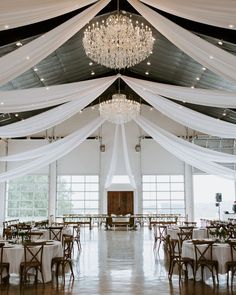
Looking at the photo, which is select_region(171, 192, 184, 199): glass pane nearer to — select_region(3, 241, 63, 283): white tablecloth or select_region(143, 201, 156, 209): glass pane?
select_region(143, 201, 156, 209): glass pane

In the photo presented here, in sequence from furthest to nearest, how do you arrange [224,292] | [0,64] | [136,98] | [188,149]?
[136,98]
[188,149]
[224,292]
[0,64]

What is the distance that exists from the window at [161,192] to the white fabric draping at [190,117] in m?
11.6

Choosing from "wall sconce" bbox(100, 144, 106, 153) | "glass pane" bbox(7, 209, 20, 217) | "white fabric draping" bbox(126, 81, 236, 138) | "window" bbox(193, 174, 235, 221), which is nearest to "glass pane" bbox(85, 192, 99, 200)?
"wall sconce" bbox(100, 144, 106, 153)

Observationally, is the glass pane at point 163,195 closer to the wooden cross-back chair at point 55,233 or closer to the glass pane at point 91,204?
the glass pane at point 91,204

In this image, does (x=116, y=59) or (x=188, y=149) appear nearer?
(x=116, y=59)

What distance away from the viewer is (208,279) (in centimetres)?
655

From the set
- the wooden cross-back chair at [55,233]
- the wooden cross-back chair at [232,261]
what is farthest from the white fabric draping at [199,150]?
the wooden cross-back chair at [55,233]

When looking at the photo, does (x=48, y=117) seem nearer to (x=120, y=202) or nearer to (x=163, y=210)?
(x=120, y=202)

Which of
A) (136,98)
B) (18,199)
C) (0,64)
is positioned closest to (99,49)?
(0,64)

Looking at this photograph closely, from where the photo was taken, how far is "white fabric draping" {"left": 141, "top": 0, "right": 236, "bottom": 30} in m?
4.03

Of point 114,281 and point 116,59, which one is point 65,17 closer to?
point 116,59

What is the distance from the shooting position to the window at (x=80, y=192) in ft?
63.3

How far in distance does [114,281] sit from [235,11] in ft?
15.4

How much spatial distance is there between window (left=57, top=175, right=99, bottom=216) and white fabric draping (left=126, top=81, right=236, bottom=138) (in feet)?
39.1
